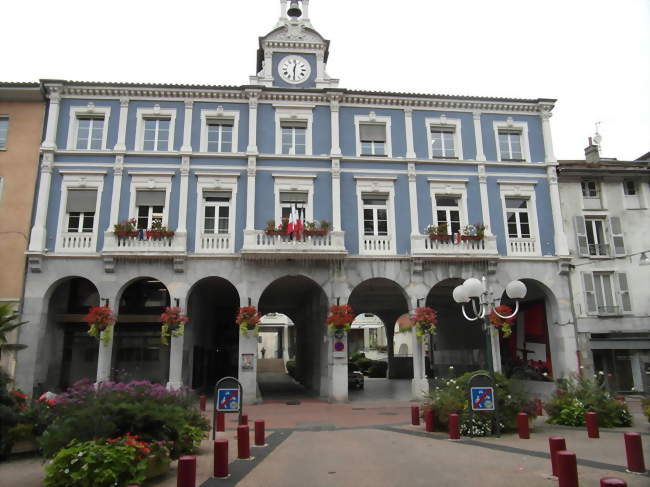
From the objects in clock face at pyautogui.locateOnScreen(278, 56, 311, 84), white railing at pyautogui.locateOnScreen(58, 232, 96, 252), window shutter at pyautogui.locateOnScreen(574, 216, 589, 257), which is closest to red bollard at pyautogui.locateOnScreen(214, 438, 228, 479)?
white railing at pyautogui.locateOnScreen(58, 232, 96, 252)

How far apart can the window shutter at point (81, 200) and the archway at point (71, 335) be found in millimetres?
3100

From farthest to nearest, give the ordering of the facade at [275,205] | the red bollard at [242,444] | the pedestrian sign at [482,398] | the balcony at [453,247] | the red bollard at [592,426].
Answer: the balcony at [453,247]
the facade at [275,205]
the red bollard at [592,426]
the pedestrian sign at [482,398]
the red bollard at [242,444]

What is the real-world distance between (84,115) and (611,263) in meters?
25.8

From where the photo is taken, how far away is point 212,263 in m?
21.0

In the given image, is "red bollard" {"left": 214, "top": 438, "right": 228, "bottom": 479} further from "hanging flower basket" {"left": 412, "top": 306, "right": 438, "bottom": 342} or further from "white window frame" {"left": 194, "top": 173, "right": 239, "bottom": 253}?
"white window frame" {"left": 194, "top": 173, "right": 239, "bottom": 253}

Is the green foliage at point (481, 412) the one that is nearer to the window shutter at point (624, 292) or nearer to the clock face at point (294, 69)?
the window shutter at point (624, 292)

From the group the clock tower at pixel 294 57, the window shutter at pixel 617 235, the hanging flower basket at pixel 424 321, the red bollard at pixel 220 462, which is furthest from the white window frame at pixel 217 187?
the window shutter at pixel 617 235

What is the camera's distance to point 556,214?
23.2 metres

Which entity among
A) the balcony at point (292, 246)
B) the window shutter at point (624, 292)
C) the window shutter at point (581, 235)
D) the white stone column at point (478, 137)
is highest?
the white stone column at point (478, 137)

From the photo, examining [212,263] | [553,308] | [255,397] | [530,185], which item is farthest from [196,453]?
[530,185]

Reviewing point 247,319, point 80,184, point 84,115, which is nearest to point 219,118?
point 84,115

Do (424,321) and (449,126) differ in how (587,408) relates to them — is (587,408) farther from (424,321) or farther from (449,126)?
(449,126)

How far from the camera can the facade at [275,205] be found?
67.9ft

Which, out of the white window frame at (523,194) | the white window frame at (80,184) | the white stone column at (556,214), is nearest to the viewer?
the white window frame at (80,184)
